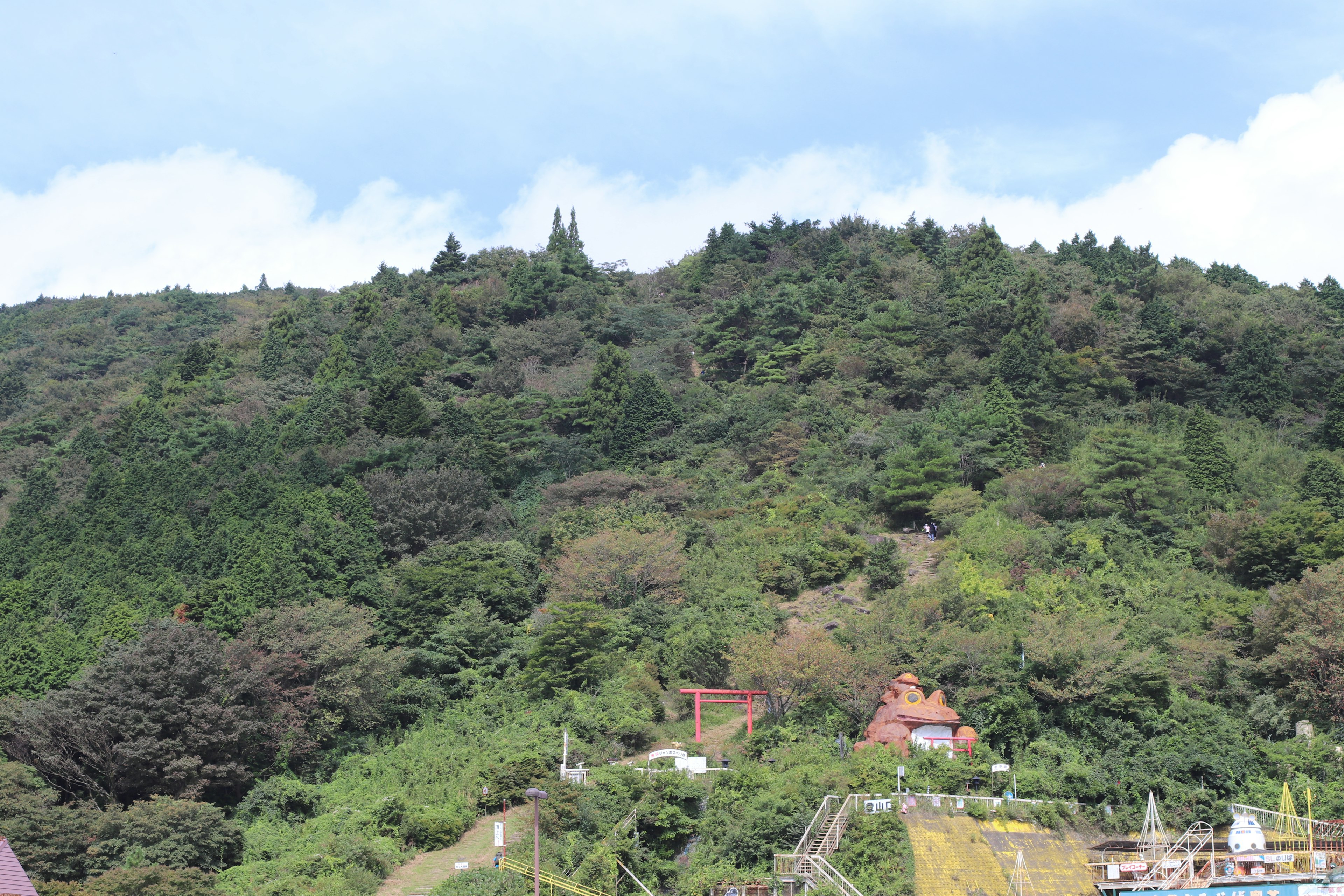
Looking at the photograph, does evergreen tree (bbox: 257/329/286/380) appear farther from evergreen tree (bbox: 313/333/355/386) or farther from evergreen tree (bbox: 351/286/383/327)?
evergreen tree (bbox: 351/286/383/327)

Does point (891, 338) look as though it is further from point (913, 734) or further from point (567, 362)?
point (913, 734)

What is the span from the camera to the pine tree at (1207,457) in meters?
40.3

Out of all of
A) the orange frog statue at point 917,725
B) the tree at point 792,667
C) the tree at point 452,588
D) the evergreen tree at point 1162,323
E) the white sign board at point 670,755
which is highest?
the evergreen tree at point 1162,323

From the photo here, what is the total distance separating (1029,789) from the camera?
2744 cm

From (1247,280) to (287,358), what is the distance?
169 ft

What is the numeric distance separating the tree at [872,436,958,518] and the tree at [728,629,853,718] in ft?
38.3

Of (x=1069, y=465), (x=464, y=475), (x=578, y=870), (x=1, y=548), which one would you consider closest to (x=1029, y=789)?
(x=578, y=870)

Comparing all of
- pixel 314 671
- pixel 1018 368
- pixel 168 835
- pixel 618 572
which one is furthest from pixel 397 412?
pixel 168 835

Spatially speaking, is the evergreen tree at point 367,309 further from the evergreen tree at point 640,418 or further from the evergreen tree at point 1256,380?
the evergreen tree at point 1256,380

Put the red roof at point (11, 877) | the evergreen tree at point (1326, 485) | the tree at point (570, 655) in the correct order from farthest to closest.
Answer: the evergreen tree at point (1326, 485)
the tree at point (570, 655)
the red roof at point (11, 877)

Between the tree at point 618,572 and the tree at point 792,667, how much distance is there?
6461 millimetres

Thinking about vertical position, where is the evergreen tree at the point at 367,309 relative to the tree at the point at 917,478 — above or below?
above

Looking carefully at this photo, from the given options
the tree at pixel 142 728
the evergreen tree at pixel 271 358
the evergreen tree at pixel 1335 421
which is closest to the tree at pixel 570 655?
the tree at pixel 142 728

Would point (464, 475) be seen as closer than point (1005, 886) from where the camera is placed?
No
